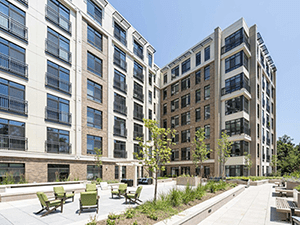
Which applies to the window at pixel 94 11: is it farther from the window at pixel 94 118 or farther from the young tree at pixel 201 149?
the young tree at pixel 201 149

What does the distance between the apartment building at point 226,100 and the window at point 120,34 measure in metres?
13.6

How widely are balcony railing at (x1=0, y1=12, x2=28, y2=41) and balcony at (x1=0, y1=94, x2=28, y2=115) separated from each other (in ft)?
17.8

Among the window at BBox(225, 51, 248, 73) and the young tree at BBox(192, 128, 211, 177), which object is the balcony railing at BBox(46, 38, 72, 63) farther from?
the window at BBox(225, 51, 248, 73)

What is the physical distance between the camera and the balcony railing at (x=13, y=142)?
53.6 feet

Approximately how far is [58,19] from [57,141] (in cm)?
1224

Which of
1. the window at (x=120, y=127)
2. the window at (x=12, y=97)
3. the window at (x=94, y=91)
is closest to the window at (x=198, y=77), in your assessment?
the window at (x=120, y=127)

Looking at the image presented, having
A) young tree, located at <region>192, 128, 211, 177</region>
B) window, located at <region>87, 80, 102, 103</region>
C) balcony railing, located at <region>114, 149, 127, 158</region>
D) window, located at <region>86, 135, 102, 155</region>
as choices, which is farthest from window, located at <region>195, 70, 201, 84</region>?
window, located at <region>86, 135, 102, 155</region>

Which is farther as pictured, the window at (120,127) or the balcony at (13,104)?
the window at (120,127)

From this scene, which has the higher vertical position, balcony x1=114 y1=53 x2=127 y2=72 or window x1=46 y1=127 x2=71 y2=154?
balcony x1=114 y1=53 x2=127 y2=72

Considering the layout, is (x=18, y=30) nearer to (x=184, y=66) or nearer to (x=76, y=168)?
(x=76, y=168)

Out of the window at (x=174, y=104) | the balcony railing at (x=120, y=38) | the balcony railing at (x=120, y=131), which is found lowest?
the balcony railing at (x=120, y=131)

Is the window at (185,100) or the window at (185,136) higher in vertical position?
the window at (185,100)

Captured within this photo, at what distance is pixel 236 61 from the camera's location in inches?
1248

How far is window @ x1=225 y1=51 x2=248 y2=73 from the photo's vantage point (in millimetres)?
30938
